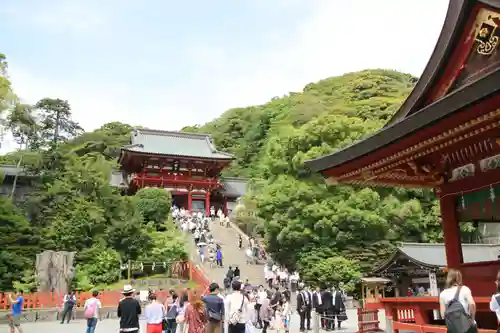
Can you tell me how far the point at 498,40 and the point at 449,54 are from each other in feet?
3.31

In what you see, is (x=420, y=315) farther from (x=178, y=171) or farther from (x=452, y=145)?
(x=178, y=171)

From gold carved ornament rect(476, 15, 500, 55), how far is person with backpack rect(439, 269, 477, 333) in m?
4.70

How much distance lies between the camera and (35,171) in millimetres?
28625

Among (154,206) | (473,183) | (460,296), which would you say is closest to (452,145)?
(473,183)

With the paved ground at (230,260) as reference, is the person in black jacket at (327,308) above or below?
below

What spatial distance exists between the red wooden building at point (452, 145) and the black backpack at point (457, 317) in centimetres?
280

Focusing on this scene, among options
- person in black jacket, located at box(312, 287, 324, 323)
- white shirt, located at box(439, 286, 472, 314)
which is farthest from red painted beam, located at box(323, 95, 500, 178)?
person in black jacket, located at box(312, 287, 324, 323)

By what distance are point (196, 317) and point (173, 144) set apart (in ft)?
143

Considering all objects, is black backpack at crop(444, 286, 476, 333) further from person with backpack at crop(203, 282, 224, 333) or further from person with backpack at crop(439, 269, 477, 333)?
person with backpack at crop(203, 282, 224, 333)

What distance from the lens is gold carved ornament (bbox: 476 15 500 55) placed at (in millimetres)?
8516

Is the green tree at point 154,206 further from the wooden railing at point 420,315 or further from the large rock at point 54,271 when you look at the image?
the wooden railing at point 420,315

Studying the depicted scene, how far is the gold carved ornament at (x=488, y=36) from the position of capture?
8.52 metres

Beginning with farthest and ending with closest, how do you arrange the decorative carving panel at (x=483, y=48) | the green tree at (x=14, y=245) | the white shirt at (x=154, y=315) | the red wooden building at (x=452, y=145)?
the green tree at (x=14, y=245), the white shirt at (x=154, y=315), the decorative carving panel at (x=483, y=48), the red wooden building at (x=452, y=145)

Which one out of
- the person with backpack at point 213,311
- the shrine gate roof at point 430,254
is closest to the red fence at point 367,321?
the person with backpack at point 213,311
